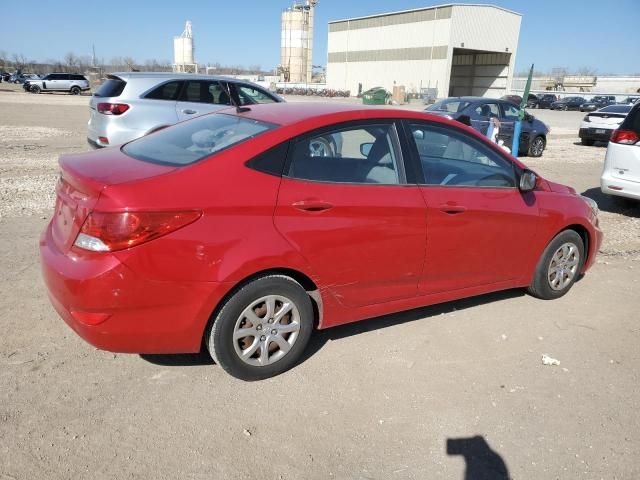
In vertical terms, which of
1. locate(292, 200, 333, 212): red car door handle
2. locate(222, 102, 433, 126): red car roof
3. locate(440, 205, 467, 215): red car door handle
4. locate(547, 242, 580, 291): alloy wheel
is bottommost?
locate(547, 242, 580, 291): alloy wheel

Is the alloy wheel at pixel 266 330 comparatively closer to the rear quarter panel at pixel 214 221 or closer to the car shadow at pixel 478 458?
the rear quarter panel at pixel 214 221

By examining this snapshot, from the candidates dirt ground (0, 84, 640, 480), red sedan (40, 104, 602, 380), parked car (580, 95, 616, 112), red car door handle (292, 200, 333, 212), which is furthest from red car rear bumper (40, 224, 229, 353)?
parked car (580, 95, 616, 112)

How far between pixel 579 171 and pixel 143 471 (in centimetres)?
1247

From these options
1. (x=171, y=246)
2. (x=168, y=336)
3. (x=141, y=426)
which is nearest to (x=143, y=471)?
(x=141, y=426)

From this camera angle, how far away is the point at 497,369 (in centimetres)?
354

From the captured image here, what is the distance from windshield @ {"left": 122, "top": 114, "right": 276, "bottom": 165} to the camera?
125 inches

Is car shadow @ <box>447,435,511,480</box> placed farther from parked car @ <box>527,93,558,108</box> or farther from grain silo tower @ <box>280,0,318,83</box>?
grain silo tower @ <box>280,0,318,83</box>

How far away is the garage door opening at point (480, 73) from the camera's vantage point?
199ft

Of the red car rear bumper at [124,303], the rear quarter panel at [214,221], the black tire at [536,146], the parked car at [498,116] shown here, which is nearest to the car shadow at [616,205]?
the parked car at [498,116]

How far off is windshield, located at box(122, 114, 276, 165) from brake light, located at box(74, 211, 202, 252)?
18.8 inches

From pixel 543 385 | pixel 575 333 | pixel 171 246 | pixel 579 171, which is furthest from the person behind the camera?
pixel 579 171

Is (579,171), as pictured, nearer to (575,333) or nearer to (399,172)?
(575,333)

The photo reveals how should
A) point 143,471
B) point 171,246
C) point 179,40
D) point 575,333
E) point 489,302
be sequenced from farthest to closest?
point 179,40, point 489,302, point 575,333, point 171,246, point 143,471

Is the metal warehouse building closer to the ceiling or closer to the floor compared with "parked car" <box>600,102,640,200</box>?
closer to the ceiling
